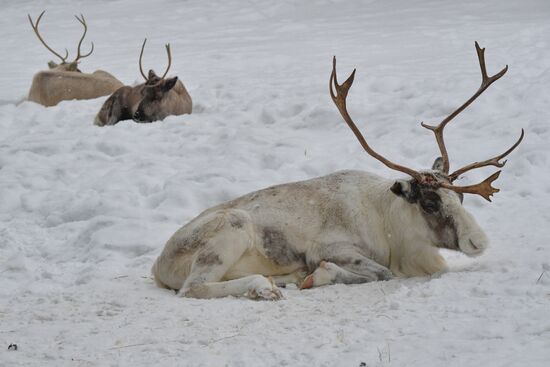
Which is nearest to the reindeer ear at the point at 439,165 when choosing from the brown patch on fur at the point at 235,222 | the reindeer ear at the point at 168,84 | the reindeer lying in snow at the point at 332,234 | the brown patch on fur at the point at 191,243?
the reindeer lying in snow at the point at 332,234

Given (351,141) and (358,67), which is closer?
(351,141)

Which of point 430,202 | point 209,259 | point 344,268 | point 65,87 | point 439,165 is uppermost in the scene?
point 439,165

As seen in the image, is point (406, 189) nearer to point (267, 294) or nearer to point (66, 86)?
point (267, 294)

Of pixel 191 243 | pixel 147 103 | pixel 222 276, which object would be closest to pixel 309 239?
pixel 222 276

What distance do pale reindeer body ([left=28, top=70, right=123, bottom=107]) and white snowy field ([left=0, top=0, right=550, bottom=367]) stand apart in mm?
578

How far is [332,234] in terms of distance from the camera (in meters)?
5.97

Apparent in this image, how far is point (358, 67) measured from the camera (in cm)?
1323

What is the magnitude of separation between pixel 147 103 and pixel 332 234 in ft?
21.0

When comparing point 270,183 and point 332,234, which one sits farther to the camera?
point 270,183

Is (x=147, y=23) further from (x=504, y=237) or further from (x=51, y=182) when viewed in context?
(x=504, y=237)

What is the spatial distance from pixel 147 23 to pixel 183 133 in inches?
503

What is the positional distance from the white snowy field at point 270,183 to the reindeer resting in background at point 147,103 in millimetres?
272

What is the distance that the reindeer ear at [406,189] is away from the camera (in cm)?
573

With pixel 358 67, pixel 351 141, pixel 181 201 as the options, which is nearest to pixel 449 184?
Answer: pixel 181 201
